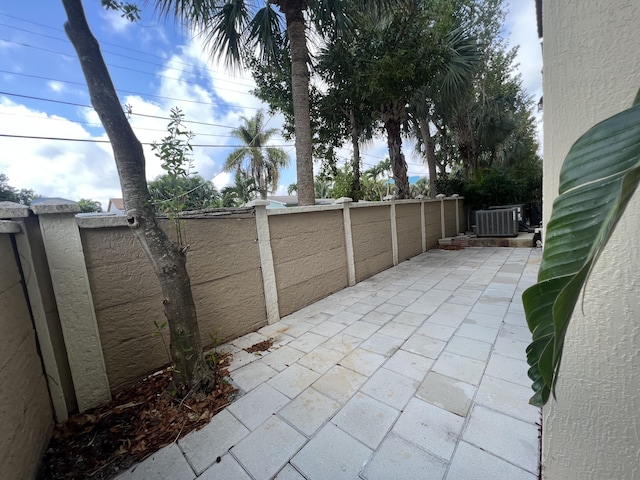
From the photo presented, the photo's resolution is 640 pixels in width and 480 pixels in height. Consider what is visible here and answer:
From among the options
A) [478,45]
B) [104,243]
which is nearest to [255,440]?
[104,243]

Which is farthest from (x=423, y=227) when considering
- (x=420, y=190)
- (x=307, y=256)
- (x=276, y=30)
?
(x=420, y=190)

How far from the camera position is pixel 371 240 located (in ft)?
17.9

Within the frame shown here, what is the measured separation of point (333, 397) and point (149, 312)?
1839 millimetres

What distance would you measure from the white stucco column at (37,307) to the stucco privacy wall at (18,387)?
0.06 m

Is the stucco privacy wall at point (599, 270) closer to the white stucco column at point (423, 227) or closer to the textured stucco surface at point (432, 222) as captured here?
the white stucco column at point (423, 227)

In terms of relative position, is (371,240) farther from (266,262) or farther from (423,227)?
(423,227)

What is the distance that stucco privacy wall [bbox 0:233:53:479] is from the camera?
1.33 meters

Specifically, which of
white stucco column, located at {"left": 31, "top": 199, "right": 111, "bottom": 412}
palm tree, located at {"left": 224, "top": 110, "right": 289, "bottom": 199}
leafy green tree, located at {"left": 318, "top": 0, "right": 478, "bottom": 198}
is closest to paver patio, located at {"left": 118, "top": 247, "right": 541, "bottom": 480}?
white stucco column, located at {"left": 31, "top": 199, "right": 111, "bottom": 412}

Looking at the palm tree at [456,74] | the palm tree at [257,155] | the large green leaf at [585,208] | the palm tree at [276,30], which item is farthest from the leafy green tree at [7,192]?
the large green leaf at [585,208]

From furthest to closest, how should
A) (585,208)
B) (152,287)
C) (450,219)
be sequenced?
1. (450,219)
2. (152,287)
3. (585,208)

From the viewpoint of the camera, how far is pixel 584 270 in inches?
12.5

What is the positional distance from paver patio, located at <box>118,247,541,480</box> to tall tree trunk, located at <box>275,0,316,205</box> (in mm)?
2399

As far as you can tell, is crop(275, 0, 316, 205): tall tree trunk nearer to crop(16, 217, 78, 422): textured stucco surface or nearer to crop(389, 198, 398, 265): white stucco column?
crop(389, 198, 398, 265): white stucco column

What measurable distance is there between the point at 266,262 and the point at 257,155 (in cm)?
1599
